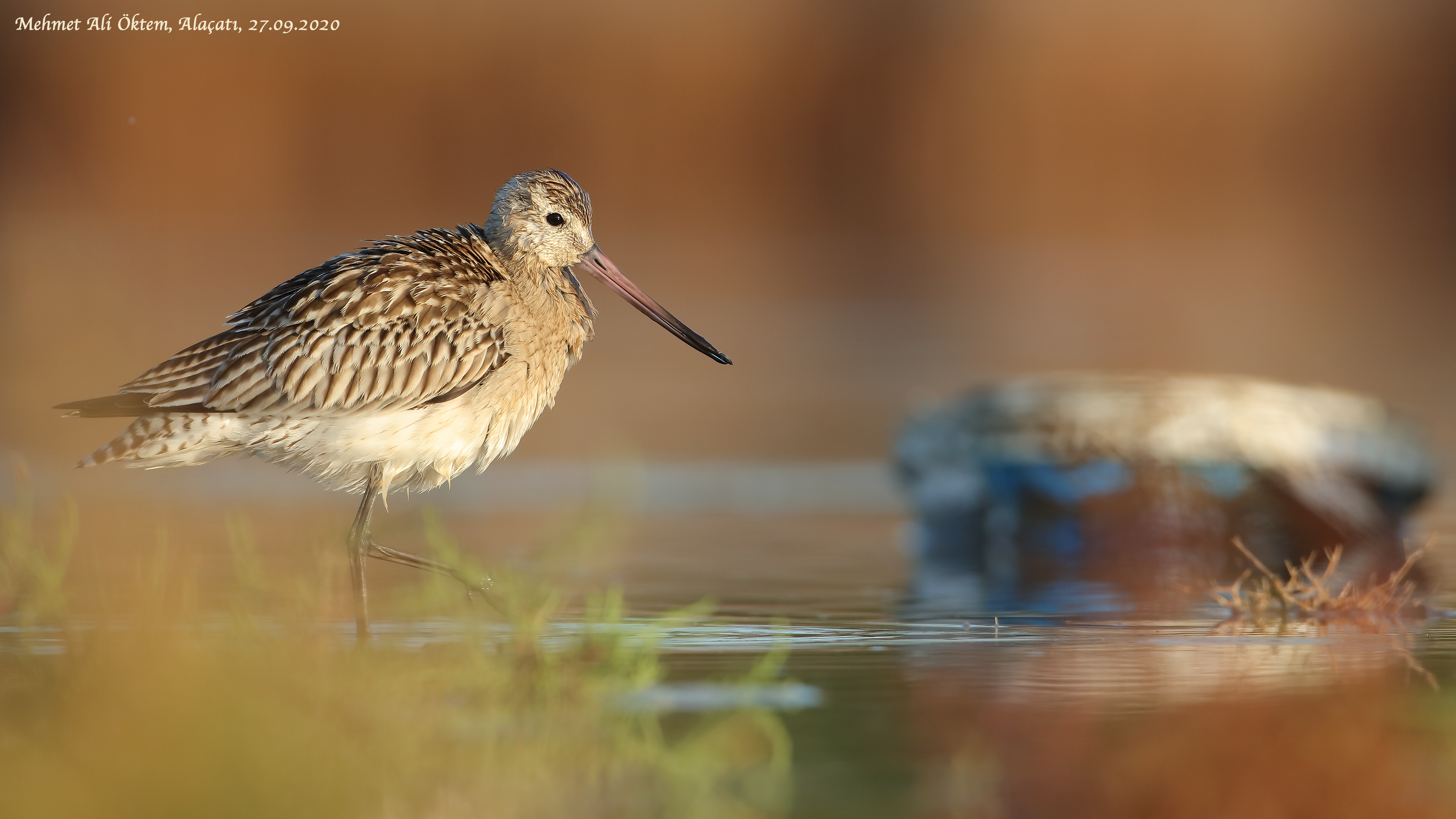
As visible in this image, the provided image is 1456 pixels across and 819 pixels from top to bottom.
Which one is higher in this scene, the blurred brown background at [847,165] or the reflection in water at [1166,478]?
the blurred brown background at [847,165]

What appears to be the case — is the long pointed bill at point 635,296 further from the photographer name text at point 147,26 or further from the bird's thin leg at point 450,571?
the photographer name text at point 147,26

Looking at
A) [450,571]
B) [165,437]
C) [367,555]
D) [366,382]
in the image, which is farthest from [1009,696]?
[165,437]

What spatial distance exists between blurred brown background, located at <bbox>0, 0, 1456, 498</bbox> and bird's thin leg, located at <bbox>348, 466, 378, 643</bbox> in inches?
318

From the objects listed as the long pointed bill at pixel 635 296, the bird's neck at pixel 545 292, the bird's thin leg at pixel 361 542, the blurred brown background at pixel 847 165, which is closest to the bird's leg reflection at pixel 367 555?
the bird's thin leg at pixel 361 542

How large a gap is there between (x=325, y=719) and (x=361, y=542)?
2673 millimetres

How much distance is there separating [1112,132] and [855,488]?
2677cm

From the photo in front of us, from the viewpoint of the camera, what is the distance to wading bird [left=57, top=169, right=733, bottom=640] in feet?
21.2

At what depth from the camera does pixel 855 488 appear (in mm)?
10852

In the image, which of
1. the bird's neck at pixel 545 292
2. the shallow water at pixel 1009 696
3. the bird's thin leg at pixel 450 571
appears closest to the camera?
the shallow water at pixel 1009 696

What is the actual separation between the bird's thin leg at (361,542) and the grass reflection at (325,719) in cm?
101

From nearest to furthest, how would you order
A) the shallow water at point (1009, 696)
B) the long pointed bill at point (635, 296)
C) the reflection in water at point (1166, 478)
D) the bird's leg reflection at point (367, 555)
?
the shallow water at point (1009, 696), the bird's leg reflection at point (367, 555), the long pointed bill at point (635, 296), the reflection in water at point (1166, 478)

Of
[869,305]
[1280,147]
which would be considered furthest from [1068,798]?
[1280,147]

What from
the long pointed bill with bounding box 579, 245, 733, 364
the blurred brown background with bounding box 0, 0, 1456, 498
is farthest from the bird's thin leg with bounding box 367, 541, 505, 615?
the blurred brown background with bounding box 0, 0, 1456, 498

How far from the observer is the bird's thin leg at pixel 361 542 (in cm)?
651
